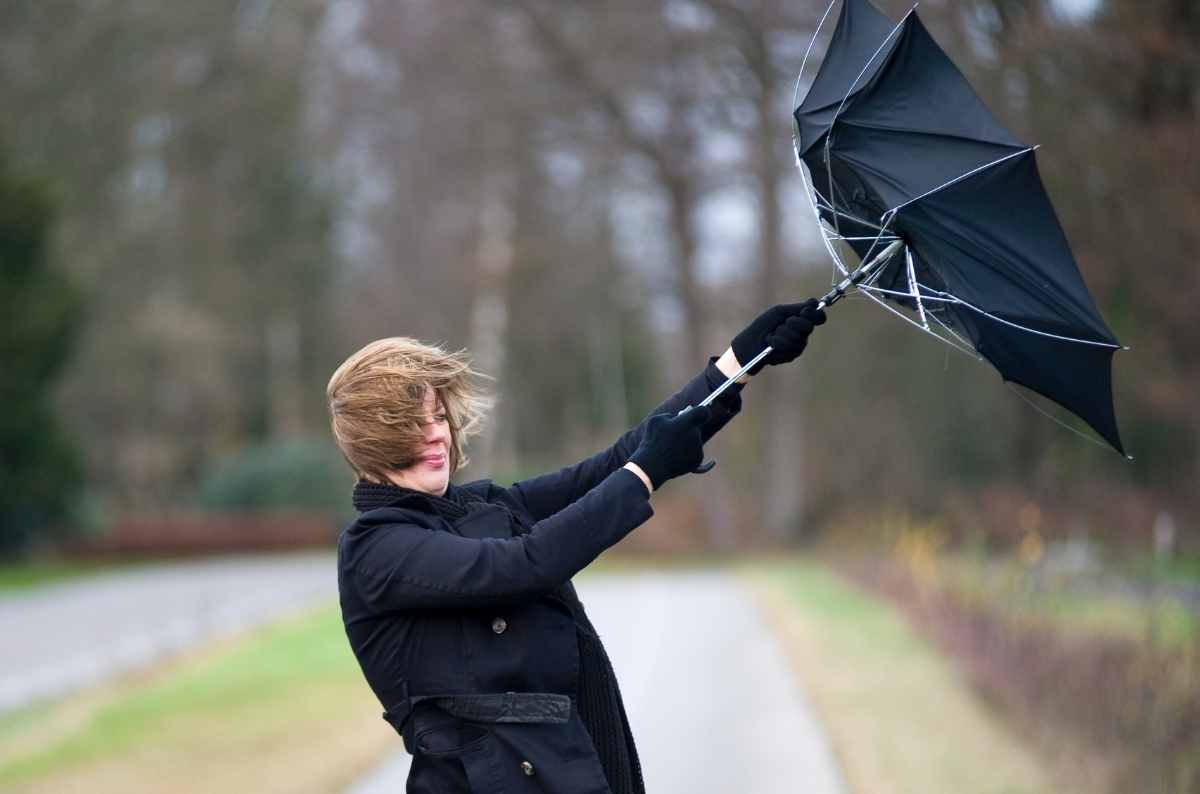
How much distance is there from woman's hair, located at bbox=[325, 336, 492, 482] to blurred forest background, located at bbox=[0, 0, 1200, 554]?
1180 cm

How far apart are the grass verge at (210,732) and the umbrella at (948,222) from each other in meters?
6.08

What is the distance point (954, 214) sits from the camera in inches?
154

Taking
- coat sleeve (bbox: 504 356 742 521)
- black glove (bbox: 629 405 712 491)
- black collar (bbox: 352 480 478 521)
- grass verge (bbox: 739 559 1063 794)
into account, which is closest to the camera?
black glove (bbox: 629 405 712 491)

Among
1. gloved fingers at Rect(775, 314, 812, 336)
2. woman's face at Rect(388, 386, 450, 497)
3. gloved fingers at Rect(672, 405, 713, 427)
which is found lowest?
gloved fingers at Rect(672, 405, 713, 427)

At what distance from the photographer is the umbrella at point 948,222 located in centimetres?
388

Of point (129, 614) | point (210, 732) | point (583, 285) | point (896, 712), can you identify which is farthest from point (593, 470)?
point (583, 285)

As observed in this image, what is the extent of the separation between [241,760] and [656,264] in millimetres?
33589

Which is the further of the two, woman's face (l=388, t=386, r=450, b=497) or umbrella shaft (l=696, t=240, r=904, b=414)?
umbrella shaft (l=696, t=240, r=904, b=414)

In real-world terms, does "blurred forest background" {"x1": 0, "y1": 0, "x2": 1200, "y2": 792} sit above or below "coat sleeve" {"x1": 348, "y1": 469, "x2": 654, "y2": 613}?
above

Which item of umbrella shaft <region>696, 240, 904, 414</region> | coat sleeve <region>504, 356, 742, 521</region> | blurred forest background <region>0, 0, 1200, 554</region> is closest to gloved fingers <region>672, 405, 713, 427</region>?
umbrella shaft <region>696, 240, 904, 414</region>

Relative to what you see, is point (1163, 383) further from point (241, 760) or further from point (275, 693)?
point (241, 760)

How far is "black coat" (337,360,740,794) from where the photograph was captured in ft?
11.0

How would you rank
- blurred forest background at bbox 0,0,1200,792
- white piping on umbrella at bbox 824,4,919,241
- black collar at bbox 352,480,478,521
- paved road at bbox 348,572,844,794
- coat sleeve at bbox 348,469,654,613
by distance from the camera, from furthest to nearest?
blurred forest background at bbox 0,0,1200,792
paved road at bbox 348,572,844,794
white piping on umbrella at bbox 824,4,919,241
black collar at bbox 352,480,478,521
coat sleeve at bbox 348,469,654,613

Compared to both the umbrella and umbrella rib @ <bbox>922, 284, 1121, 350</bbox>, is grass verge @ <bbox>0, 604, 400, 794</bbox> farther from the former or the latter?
umbrella rib @ <bbox>922, 284, 1121, 350</bbox>
